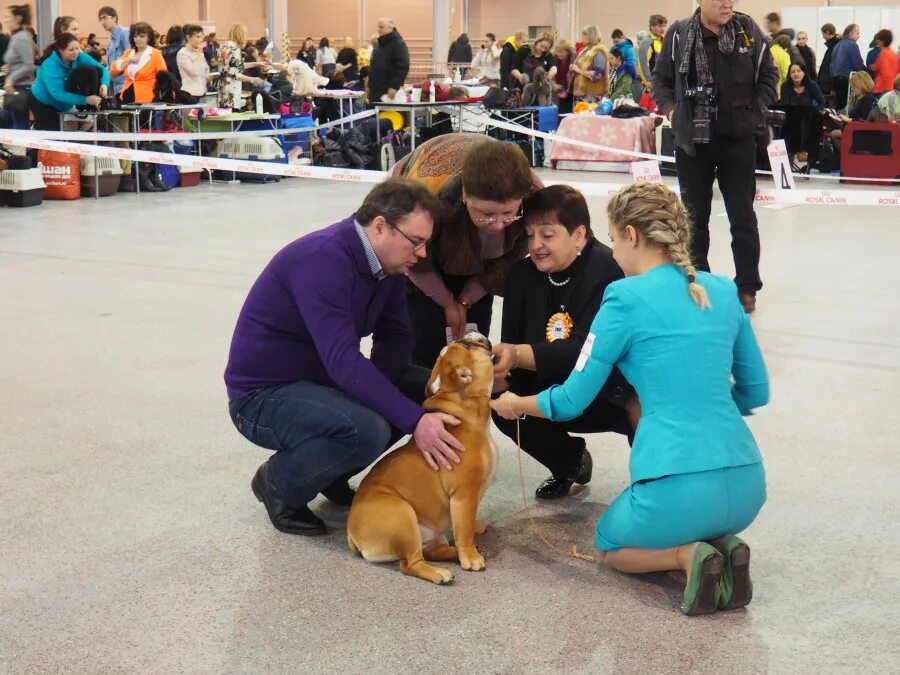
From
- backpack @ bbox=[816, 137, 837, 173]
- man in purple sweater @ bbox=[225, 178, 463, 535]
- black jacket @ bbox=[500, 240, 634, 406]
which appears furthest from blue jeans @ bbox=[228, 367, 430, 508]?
A: backpack @ bbox=[816, 137, 837, 173]

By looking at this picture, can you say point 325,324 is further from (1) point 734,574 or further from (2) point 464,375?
(1) point 734,574

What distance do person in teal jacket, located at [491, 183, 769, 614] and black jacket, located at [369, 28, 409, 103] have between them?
1040 centimetres

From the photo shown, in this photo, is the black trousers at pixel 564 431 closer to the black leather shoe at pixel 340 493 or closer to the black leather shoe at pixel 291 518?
the black leather shoe at pixel 340 493

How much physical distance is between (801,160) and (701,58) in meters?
7.63

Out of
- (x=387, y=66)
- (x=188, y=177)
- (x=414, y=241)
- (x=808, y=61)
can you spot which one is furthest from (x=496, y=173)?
(x=808, y=61)

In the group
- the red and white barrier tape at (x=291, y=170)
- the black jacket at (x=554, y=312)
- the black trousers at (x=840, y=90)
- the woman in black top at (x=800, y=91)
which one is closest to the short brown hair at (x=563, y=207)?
the black jacket at (x=554, y=312)

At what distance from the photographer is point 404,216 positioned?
8.82 ft

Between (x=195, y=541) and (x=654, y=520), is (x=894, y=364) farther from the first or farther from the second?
(x=195, y=541)

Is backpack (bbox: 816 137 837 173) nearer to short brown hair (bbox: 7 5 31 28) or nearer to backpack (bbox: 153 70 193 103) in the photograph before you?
backpack (bbox: 153 70 193 103)

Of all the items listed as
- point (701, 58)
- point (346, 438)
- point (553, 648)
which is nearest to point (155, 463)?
point (346, 438)

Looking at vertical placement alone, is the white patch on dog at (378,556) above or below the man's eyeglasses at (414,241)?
below

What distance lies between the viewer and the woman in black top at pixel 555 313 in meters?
2.91

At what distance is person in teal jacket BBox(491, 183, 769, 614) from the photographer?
2414mm

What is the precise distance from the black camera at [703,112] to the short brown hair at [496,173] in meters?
2.73
